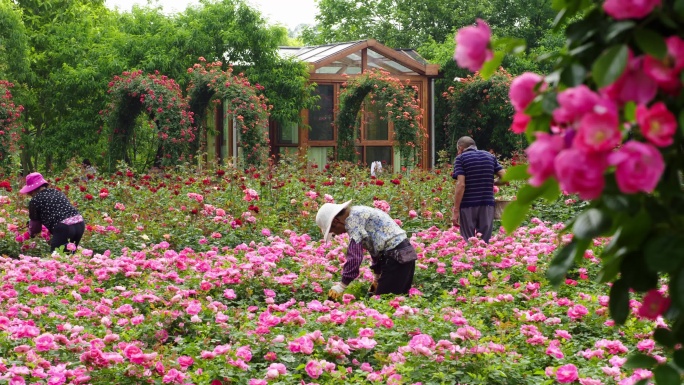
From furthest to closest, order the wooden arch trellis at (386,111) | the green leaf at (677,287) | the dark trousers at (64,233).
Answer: the wooden arch trellis at (386,111) < the dark trousers at (64,233) < the green leaf at (677,287)

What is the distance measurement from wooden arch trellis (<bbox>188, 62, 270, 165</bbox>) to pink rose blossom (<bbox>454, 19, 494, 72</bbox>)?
1566cm

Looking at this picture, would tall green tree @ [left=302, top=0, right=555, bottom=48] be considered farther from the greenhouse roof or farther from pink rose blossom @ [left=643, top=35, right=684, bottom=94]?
pink rose blossom @ [left=643, top=35, right=684, bottom=94]

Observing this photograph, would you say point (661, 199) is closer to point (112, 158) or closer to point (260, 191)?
point (260, 191)

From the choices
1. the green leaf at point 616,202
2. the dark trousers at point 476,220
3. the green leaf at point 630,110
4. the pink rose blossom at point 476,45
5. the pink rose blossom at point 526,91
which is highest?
the pink rose blossom at point 476,45

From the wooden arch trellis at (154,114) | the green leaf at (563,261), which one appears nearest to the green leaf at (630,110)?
the green leaf at (563,261)

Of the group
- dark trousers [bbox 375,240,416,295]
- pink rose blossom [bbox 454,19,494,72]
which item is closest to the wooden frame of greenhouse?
dark trousers [bbox 375,240,416,295]

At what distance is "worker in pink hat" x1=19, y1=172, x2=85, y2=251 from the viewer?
8.89m

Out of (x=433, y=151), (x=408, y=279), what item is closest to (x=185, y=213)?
(x=408, y=279)

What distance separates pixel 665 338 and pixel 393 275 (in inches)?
201

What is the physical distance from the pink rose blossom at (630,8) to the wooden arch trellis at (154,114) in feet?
53.8

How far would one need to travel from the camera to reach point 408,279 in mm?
6602

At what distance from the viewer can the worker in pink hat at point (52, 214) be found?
8891 mm

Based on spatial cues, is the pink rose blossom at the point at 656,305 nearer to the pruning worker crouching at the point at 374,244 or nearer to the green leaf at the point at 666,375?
the green leaf at the point at 666,375

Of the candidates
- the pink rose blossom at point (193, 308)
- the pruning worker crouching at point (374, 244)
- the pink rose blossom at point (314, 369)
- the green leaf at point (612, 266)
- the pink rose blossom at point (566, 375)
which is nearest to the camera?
the green leaf at point (612, 266)
